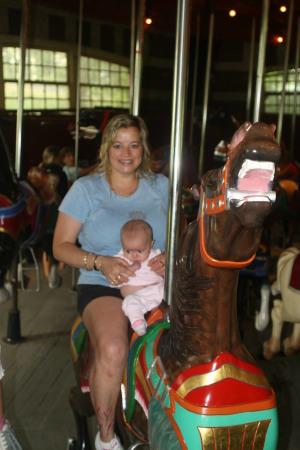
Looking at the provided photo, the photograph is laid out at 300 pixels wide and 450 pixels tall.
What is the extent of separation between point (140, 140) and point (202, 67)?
7.25 m

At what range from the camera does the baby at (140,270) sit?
168 cm

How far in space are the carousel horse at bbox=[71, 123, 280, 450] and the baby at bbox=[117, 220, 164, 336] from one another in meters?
0.30

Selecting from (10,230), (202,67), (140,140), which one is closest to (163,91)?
(202,67)

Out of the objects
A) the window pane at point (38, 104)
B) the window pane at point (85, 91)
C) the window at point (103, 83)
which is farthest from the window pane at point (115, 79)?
the window pane at point (38, 104)

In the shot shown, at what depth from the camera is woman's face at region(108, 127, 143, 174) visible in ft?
6.47

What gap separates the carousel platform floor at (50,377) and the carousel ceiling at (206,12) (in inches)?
106

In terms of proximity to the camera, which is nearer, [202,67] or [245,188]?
[245,188]

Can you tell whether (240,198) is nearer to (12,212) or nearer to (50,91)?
(12,212)

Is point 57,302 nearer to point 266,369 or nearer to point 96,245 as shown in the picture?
point 266,369

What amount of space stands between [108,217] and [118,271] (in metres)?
0.32

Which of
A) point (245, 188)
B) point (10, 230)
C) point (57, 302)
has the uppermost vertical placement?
point (245, 188)

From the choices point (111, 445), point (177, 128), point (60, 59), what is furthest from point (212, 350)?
point (60, 59)

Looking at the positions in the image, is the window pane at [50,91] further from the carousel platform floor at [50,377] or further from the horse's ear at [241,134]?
the horse's ear at [241,134]

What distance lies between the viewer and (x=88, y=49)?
884 cm
